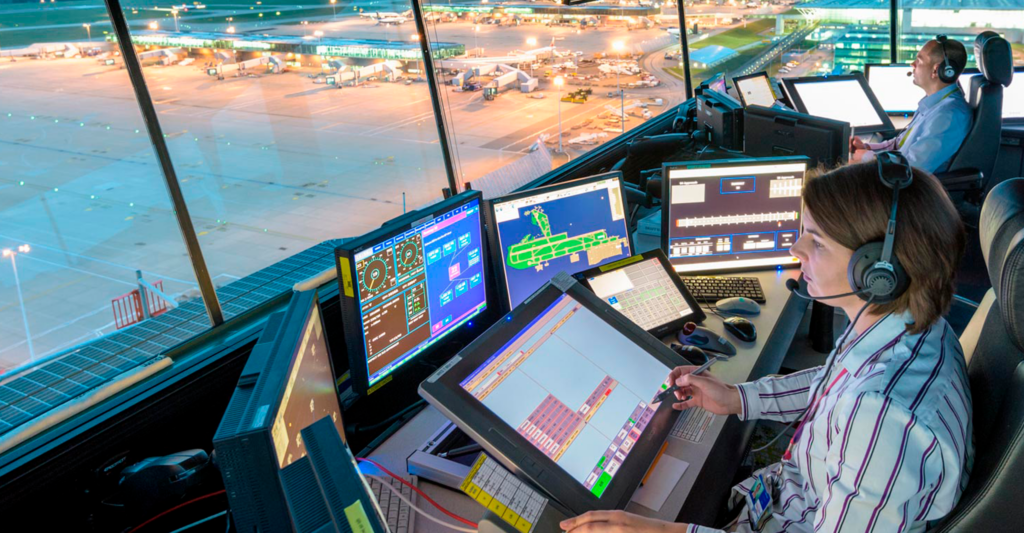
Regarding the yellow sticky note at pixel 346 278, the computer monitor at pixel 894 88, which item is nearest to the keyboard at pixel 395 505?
the yellow sticky note at pixel 346 278

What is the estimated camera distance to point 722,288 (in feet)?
8.01

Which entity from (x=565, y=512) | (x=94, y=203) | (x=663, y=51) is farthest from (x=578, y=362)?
(x=663, y=51)

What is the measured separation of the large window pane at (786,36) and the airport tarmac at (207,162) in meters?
1.51

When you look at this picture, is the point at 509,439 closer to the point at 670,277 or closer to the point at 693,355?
the point at 693,355

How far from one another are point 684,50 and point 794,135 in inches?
117

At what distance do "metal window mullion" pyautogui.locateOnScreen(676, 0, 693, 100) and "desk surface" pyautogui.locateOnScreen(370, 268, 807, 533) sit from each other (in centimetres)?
425

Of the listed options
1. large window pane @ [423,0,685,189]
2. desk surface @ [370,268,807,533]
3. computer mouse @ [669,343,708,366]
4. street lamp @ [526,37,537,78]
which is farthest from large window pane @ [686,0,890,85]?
computer mouse @ [669,343,708,366]

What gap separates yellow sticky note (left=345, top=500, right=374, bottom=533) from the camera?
2.37 ft

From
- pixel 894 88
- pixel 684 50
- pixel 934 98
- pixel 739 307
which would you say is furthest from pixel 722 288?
pixel 684 50

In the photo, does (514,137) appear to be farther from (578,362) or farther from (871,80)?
(578,362)

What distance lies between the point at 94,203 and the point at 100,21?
1.38 meters

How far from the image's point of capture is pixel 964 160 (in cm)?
389

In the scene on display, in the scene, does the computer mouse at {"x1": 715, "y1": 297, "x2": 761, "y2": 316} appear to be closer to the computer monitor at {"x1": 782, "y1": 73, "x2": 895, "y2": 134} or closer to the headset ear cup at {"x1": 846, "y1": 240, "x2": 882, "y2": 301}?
the headset ear cup at {"x1": 846, "y1": 240, "x2": 882, "y2": 301}

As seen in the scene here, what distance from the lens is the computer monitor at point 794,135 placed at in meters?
3.07
